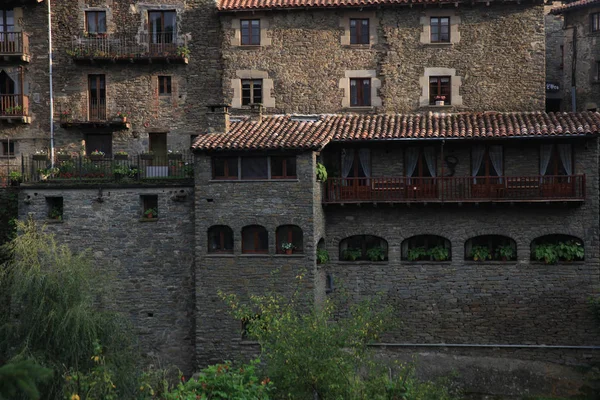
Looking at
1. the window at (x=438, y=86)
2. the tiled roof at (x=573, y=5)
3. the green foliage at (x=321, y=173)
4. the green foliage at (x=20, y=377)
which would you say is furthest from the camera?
the tiled roof at (x=573, y=5)

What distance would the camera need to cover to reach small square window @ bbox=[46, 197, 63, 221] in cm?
2827

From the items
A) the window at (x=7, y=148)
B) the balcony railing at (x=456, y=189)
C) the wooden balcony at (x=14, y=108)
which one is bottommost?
the balcony railing at (x=456, y=189)

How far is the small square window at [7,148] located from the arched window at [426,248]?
57.5 feet

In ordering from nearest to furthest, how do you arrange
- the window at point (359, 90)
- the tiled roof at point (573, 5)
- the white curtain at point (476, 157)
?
the white curtain at point (476, 157) → the window at point (359, 90) → the tiled roof at point (573, 5)

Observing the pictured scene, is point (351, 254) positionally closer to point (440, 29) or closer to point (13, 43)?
point (440, 29)

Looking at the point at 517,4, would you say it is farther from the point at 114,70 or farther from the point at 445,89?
the point at 114,70

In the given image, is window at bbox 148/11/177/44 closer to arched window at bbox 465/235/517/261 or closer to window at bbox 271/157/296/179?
window at bbox 271/157/296/179

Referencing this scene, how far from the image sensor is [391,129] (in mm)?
27734

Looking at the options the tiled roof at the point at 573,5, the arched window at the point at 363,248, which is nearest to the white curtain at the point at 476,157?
the arched window at the point at 363,248

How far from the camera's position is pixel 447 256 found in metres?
27.9

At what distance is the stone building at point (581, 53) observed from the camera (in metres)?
34.1

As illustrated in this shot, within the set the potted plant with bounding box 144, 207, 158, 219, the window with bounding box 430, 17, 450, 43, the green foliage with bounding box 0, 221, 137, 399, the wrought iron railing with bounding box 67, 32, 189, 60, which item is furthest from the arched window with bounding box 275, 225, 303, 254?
the window with bounding box 430, 17, 450, 43

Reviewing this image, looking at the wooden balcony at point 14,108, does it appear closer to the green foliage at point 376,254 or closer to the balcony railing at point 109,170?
the balcony railing at point 109,170

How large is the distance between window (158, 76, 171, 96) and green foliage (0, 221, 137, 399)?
11.6m
